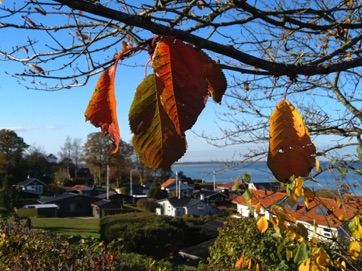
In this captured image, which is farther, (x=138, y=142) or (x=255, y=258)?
(x=255, y=258)

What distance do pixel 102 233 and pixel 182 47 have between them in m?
21.1

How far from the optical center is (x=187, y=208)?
32375mm

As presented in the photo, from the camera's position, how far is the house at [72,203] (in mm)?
36094

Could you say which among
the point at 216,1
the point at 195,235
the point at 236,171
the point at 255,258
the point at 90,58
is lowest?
the point at 195,235

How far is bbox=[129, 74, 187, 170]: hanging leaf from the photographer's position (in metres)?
0.64

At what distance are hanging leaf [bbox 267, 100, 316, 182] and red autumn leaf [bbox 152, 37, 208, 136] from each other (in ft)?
0.73

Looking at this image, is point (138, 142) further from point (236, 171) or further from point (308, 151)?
point (236, 171)

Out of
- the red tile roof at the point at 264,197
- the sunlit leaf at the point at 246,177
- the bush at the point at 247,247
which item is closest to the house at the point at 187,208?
the bush at the point at 247,247

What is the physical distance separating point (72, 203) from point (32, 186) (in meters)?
10.7

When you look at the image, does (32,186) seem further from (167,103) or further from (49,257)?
(167,103)

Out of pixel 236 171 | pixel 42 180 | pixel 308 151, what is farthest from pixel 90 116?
pixel 42 180

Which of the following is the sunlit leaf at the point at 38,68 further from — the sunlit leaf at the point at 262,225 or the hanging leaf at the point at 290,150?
the hanging leaf at the point at 290,150

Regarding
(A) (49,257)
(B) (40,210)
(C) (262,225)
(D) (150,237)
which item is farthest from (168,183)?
(C) (262,225)

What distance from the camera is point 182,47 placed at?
67 cm
